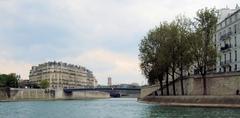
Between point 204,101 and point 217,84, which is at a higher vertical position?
point 217,84

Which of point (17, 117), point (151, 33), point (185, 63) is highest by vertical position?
point (151, 33)

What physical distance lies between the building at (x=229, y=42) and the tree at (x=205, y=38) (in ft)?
34.7

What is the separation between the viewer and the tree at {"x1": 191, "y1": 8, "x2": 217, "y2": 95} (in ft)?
285

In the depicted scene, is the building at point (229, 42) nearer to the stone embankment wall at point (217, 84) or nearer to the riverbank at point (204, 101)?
the stone embankment wall at point (217, 84)

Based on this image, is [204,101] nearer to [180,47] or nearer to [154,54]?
[180,47]

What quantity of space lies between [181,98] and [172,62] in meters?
10.2

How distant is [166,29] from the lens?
96000 millimetres

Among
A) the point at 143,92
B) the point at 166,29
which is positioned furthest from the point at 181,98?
the point at 143,92

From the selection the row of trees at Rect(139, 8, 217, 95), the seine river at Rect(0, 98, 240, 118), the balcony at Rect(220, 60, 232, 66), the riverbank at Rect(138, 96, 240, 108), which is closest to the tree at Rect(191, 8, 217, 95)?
the row of trees at Rect(139, 8, 217, 95)

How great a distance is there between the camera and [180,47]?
92.2 meters

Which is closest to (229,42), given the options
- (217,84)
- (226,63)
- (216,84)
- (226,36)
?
(226,36)

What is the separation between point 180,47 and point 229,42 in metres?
18.6

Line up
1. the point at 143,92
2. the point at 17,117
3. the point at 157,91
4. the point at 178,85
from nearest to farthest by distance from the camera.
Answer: the point at 17,117
the point at 178,85
the point at 157,91
the point at 143,92

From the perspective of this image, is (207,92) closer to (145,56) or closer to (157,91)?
(145,56)
